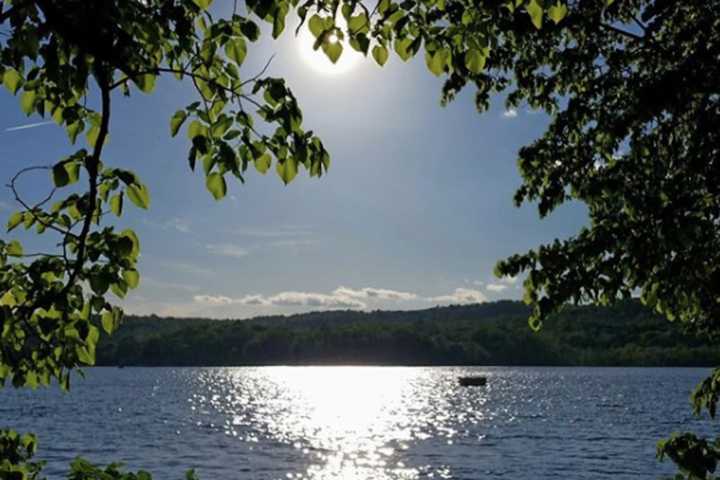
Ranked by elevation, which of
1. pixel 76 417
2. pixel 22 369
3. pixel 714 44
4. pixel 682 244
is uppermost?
pixel 714 44

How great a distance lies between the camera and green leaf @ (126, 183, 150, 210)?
460 centimetres

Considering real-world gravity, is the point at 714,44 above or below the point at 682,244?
above

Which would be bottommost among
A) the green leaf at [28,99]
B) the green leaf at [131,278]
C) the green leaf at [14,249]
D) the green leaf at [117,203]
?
the green leaf at [131,278]

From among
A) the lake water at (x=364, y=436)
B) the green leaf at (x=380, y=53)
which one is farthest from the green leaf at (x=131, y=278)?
the lake water at (x=364, y=436)

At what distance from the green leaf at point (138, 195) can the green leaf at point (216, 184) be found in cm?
43

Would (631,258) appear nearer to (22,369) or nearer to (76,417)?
(22,369)

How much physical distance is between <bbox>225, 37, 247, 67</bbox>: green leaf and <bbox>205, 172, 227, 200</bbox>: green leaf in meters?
0.72

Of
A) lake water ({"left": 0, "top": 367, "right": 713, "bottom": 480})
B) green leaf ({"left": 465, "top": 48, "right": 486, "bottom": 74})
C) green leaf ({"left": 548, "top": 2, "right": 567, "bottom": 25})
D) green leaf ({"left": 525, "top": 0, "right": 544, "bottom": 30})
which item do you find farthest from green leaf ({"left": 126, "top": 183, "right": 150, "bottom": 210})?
lake water ({"left": 0, "top": 367, "right": 713, "bottom": 480})

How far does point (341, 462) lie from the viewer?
241 feet

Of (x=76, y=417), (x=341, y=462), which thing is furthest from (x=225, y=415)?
(x=341, y=462)

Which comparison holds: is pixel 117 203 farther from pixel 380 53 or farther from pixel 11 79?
pixel 380 53

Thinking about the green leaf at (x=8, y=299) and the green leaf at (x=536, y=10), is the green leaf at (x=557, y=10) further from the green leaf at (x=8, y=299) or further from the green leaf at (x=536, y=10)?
the green leaf at (x=8, y=299)

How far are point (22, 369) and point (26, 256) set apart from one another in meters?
1.24

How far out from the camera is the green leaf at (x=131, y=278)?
5.01 metres
